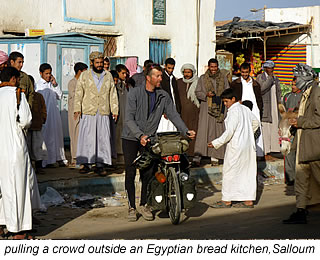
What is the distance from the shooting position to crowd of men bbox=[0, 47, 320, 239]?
22.6 ft

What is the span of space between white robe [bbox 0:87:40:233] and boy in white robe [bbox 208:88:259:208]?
3.24m

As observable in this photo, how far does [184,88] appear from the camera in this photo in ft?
41.1

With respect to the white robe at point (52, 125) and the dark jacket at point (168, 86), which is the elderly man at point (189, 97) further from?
the white robe at point (52, 125)

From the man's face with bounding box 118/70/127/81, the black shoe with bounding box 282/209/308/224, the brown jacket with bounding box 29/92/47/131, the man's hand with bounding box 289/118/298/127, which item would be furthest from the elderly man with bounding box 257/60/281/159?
the black shoe with bounding box 282/209/308/224

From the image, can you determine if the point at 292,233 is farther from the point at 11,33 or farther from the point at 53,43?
the point at 11,33

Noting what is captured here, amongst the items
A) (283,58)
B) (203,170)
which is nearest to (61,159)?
(203,170)

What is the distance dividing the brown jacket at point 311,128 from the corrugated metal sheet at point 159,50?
1117cm

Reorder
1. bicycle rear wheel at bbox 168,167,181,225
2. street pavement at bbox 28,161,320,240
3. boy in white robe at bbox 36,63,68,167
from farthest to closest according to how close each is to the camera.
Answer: boy in white robe at bbox 36,63,68,167 < bicycle rear wheel at bbox 168,167,181,225 < street pavement at bbox 28,161,320,240

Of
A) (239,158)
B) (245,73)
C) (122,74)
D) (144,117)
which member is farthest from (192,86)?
(144,117)

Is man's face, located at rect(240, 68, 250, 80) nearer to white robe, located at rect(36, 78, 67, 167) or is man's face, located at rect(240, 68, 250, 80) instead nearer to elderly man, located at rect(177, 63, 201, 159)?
elderly man, located at rect(177, 63, 201, 159)

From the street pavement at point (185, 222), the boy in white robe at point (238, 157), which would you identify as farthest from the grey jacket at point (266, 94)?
the boy in white robe at point (238, 157)

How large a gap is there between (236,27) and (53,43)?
1204cm

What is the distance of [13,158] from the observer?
22.3 feet

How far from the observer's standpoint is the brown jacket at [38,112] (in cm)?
1058
